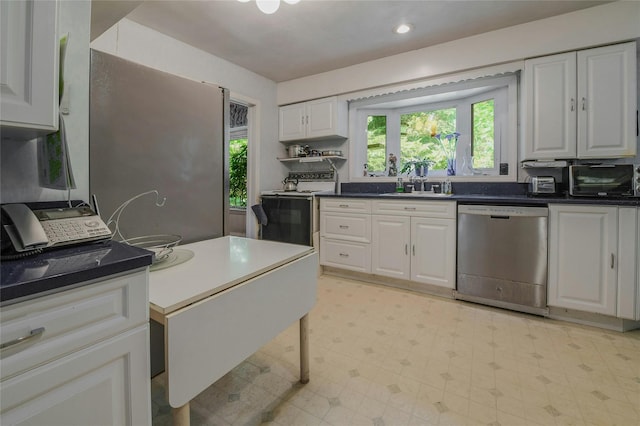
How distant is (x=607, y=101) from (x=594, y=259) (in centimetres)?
120

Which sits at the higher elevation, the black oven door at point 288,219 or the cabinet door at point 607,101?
the cabinet door at point 607,101

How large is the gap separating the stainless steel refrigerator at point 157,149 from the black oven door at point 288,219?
160 cm

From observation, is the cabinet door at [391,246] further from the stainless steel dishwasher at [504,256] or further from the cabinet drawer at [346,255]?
the stainless steel dishwasher at [504,256]

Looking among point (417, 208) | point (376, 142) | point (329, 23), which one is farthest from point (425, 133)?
point (329, 23)

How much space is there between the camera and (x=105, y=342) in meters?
0.69

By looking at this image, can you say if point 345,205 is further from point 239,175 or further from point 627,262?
point 239,175

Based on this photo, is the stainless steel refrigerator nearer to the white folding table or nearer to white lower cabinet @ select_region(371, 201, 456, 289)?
the white folding table

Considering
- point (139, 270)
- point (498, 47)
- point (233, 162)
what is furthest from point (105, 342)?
point (233, 162)

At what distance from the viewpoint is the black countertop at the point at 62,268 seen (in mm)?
559

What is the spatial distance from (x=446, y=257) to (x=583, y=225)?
3.19 feet

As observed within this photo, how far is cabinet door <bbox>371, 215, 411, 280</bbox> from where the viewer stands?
2.80m

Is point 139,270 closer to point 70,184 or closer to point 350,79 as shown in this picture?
point 70,184

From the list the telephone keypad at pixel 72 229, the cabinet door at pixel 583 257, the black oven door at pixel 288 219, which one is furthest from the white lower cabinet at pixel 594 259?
the telephone keypad at pixel 72 229

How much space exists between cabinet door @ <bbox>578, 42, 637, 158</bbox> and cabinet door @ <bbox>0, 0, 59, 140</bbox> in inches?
125
